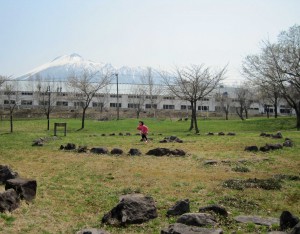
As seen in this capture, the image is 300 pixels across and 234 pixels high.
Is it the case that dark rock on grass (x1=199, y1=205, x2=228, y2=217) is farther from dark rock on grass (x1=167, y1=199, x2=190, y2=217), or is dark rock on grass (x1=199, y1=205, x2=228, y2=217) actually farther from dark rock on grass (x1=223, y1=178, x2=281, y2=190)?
dark rock on grass (x1=223, y1=178, x2=281, y2=190)

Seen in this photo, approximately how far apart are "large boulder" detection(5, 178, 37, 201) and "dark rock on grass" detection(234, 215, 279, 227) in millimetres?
5418

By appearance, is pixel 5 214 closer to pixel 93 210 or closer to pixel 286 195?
pixel 93 210

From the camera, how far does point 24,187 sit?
33.2 ft

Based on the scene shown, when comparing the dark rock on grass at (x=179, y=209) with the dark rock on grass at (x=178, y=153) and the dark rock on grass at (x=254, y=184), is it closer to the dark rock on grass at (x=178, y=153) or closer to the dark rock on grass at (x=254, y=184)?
the dark rock on grass at (x=254, y=184)

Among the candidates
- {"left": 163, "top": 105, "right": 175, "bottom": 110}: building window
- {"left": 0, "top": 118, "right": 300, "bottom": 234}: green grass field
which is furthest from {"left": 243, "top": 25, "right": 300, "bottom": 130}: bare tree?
{"left": 163, "top": 105, "right": 175, "bottom": 110}: building window

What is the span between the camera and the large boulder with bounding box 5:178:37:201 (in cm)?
998

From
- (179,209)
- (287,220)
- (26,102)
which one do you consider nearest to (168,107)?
(26,102)

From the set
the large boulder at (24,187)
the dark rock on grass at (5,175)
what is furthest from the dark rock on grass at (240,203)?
the dark rock on grass at (5,175)

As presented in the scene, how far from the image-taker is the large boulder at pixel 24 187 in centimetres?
998

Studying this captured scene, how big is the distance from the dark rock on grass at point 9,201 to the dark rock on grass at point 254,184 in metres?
6.37

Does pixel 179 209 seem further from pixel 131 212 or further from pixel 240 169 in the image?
pixel 240 169

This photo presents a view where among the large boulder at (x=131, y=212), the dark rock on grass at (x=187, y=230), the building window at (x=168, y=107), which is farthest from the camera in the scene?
the building window at (x=168, y=107)

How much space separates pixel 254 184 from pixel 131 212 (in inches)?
207

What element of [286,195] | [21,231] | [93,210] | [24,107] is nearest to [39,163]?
[93,210]
